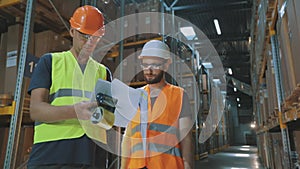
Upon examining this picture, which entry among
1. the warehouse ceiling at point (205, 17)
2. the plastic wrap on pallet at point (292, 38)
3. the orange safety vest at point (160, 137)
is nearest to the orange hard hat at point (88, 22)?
the orange safety vest at point (160, 137)

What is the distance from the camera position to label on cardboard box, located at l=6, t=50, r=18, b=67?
279 cm

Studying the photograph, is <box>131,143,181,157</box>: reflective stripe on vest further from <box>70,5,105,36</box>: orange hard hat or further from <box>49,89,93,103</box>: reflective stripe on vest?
<box>70,5,105,36</box>: orange hard hat

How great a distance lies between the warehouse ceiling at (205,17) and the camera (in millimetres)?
3057

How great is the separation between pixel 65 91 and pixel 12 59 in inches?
78.1

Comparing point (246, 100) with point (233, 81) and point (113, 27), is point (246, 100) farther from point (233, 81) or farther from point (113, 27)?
point (113, 27)

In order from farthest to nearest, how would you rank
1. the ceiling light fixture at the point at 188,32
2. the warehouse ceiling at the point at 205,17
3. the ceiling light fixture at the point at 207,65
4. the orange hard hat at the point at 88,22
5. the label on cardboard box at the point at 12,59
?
the ceiling light fixture at the point at 207,65 < the ceiling light fixture at the point at 188,32 < the warehouse ceiling at the point at 205,17 < the label on cardboard box at the point at 12,59 < the orange hard hat at the point at 88,22

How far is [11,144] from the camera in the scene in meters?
2.26

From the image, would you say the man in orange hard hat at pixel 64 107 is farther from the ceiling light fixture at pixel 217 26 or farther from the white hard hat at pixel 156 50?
the ceiling light fixture at pixel 217 26

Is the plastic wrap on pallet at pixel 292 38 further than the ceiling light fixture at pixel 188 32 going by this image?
No

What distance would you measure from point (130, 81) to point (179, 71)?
2.80m

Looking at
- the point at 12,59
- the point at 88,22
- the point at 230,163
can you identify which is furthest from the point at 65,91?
the point at 230,163

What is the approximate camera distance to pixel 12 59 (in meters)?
2.81

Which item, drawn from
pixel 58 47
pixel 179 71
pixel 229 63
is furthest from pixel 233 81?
pixel 58 47

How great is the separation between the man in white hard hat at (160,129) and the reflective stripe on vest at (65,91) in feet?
1.02
